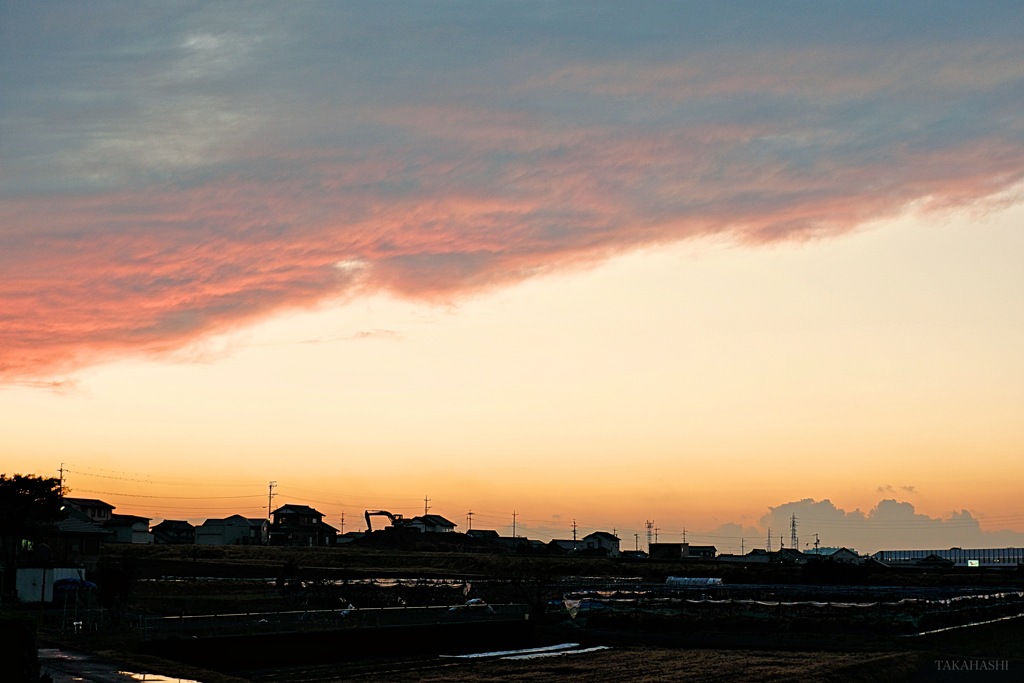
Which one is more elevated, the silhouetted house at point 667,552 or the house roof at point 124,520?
the house roof at point 124,520

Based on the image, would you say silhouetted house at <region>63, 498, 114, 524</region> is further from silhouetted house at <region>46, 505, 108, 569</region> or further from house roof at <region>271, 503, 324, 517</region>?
silhouetted house at <region>46, 505, 108, 569</region>

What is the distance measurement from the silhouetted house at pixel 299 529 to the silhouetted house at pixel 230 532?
319cm

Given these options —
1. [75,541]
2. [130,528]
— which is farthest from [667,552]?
[75,541]

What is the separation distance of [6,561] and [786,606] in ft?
159

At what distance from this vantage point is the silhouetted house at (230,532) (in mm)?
171750

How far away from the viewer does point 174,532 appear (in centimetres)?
19212

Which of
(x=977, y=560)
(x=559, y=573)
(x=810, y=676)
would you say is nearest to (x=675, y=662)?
(x=810, y=676)

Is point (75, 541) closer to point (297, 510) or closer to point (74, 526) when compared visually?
point (74, 526)

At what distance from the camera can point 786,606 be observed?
65.6 metres

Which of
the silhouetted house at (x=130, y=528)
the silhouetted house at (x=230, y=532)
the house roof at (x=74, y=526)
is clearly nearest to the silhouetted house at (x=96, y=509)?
the silhouetted house at (x=130, y=528)

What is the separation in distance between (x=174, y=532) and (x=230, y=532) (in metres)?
25.6

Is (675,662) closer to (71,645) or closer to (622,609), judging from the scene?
(622,609)

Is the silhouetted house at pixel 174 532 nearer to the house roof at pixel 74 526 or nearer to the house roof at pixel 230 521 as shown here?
the house roof at pixel 230 521

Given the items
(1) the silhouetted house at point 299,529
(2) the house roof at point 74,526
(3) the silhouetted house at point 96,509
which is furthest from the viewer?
(1) the silhouetted house at point 299,529
